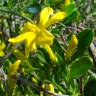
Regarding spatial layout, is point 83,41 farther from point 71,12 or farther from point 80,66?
point 71,12

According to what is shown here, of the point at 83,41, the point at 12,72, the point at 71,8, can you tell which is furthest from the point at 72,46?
the point at 71,8

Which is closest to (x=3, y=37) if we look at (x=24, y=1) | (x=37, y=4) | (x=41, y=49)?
(x=37, y=4)

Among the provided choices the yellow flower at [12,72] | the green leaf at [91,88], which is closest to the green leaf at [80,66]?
the green leaf at [91,88]

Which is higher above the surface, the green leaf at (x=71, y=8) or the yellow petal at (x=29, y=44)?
the green leaf at (x=71, y=8)

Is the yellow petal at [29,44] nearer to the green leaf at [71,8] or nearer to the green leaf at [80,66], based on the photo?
the green leaf at [80,66]

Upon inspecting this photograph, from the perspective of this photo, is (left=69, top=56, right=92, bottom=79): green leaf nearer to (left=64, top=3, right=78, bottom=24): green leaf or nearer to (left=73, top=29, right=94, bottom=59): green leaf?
(left=73, top=29, right=94, bottom=59): green leaf

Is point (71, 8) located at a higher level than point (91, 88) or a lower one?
higher

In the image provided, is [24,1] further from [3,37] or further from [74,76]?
[74,76]
